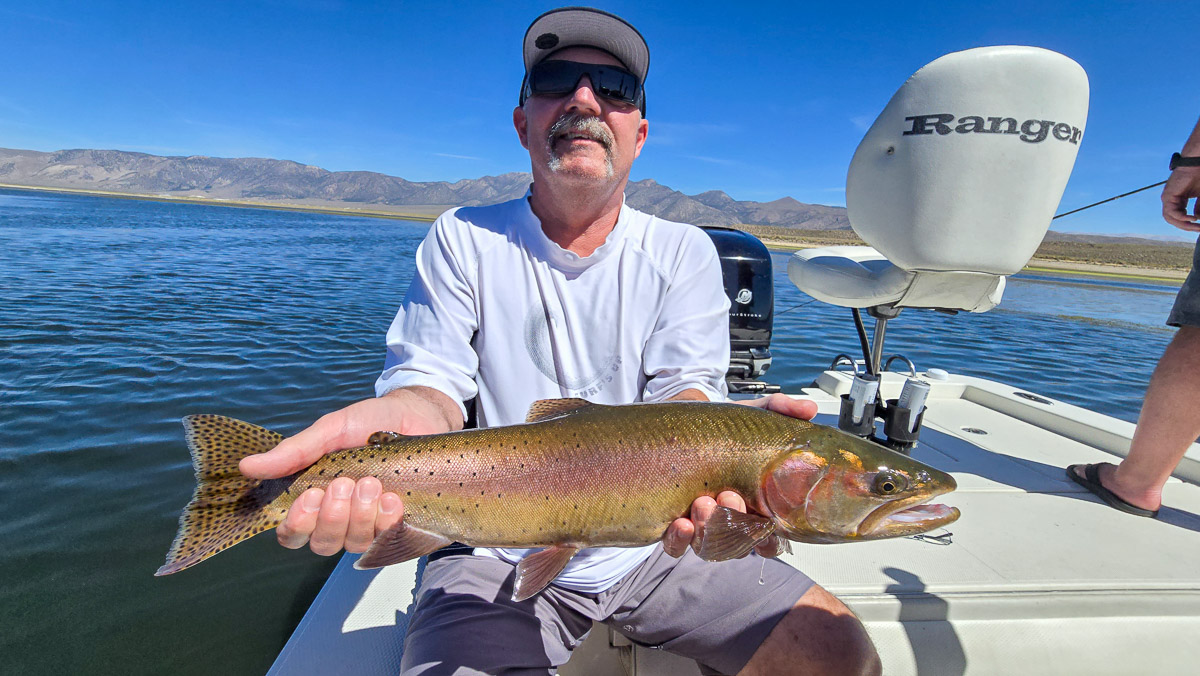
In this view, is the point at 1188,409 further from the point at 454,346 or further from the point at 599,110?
the point at 454,346

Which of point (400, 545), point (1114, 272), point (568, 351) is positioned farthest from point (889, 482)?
point (1114, 272)

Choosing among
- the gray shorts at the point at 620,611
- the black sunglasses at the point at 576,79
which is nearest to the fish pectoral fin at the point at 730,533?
the gray shorts at the point at 620,611

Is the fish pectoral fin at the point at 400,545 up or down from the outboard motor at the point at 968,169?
down

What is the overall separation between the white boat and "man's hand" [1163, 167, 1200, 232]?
79 centimetres

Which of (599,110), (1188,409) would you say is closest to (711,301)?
(599,110)

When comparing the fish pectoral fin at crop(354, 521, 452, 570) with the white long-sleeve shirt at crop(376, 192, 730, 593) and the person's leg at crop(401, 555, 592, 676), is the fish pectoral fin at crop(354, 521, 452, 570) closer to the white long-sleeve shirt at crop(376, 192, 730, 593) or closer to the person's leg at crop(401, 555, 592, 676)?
the person's leg at crop(401, 555, 592, 676)

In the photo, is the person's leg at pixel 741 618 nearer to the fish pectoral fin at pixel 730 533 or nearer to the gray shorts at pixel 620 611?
the gray shorts at pixel 620 611

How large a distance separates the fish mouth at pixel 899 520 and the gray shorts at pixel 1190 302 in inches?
101

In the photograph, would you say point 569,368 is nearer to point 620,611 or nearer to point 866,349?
point 620,611

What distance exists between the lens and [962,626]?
279 cm

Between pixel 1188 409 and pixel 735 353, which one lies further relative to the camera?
pixel 735 353

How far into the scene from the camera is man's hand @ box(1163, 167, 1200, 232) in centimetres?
343

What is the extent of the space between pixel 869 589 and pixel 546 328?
2.21 metres

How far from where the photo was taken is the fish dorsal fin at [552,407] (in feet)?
7.74
